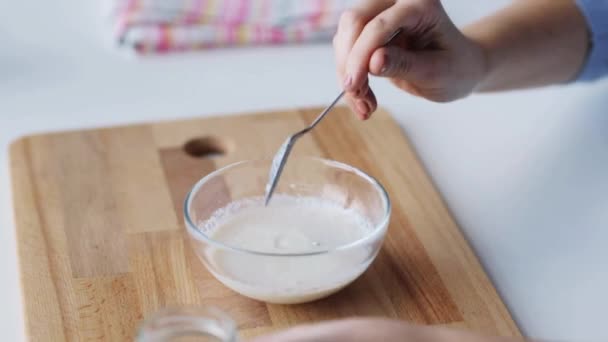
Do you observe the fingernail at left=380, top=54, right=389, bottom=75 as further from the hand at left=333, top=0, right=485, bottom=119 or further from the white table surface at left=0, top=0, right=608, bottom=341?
the white table surface at left=0, top=0, right=608, bottom=341

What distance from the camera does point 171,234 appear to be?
1146 millimetres

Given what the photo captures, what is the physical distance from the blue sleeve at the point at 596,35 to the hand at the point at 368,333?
2.53 feet

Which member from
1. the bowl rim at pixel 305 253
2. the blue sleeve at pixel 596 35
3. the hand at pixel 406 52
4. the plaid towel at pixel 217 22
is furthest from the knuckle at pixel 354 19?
the plaid towel at pixel 217 22

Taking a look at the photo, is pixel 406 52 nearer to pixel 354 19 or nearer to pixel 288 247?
pixel 354 19

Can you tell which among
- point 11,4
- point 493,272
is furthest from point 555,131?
point 11,4

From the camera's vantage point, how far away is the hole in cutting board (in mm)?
1343

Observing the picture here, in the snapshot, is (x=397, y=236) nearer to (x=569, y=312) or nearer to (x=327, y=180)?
(x=327, y=180)

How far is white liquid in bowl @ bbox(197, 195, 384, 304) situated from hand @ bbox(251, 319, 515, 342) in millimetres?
192

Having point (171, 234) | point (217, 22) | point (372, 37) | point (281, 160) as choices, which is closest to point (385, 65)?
point (372, 37)

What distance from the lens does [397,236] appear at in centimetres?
115

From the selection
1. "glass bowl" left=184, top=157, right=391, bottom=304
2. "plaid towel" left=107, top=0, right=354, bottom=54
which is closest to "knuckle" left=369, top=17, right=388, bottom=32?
"glass bowl" left=184, top=157, right=391, bottom=304

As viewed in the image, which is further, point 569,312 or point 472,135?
point 472,135

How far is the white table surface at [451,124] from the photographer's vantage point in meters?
1.09

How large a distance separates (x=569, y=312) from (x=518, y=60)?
0.45 m
